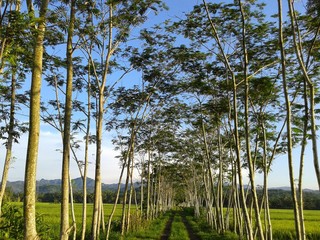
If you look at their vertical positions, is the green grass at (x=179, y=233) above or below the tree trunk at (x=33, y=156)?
below

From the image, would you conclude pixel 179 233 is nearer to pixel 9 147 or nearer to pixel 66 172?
pixel 9 147

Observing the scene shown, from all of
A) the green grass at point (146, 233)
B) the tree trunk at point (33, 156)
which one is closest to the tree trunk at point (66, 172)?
the tree trunk at point (33, 156)

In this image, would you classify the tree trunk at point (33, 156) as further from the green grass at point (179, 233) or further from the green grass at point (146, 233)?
the green grass at point (179, 233)

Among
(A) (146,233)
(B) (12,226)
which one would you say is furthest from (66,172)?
(A) (146,233)

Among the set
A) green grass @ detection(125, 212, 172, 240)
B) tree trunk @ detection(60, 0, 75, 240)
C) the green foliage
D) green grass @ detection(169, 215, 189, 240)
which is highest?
tree trunk @ detection(60, 0, 75, 240)

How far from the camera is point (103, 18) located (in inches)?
464

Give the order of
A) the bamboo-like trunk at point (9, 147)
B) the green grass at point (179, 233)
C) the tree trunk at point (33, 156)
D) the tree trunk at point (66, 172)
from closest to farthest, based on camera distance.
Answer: the tree trunk at point (33, 156) < the tree trunk at point (66, 172) < the bamboo-like trunk at point (9, 147) < the green grass at point (179, 233)

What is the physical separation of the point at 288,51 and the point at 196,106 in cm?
772

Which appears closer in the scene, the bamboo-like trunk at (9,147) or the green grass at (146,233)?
the bamboo-like trunk at (9,147)

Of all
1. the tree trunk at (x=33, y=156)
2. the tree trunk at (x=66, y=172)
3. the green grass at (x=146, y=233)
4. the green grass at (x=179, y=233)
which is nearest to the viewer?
the tree trunk at (x=33, y=156)

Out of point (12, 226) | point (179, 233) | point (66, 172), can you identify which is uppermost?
point (66, 172)

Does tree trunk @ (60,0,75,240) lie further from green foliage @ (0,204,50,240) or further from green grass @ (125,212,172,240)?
green grass @ (125,212,172,240)

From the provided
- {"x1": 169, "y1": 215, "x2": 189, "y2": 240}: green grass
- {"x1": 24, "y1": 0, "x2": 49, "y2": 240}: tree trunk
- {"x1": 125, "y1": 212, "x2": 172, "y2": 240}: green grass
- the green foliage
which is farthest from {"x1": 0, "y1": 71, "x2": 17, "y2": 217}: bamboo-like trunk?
{"x1": 169, "y1": 215, "x2": 189, "y2": 240}: green grass

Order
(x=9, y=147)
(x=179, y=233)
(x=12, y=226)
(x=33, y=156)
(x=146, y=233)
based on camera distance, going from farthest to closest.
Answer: (x=179, y=233) → (x=146, y=233) → (x=9, y=147) → (x=12, y=226) → (x=33, y=156)
